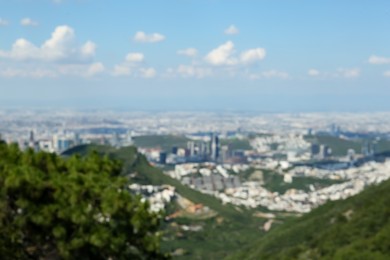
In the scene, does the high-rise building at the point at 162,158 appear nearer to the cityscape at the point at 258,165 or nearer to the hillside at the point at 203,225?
the cityscape at the point at 258,165

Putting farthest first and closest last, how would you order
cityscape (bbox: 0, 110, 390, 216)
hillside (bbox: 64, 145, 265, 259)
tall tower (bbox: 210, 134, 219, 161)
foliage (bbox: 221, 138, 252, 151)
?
foliage (bbox: 221, 138, 252, 151) < tall tower (bbox: 210, 134, 219, 161) < cityscape (bbox: 0, 110, 390, 216) < hillside (bbox: 64, 145, 265, 259)

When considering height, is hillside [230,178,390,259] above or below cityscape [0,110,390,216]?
above

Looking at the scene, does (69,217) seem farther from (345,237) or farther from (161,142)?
(161,142)

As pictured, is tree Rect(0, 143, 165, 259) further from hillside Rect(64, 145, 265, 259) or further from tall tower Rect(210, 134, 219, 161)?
tall tower Rect(210, 134, 219, 161)

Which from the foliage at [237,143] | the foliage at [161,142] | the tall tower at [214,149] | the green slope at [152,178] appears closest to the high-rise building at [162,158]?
the tall tower at [214,149]

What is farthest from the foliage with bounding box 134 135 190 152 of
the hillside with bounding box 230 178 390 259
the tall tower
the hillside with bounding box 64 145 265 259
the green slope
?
the hillside with bounding box 230 178 390 259

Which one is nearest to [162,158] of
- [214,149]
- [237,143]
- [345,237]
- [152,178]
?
[214,149]

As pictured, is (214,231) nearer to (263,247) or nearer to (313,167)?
(263,247)
